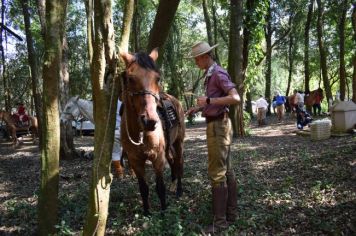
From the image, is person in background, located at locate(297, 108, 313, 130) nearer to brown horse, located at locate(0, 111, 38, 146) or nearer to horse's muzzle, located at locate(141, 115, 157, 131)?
brown horse, located at locate(0, 111, 38, 146)

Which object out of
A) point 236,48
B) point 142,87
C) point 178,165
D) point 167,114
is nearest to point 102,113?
point 142,87

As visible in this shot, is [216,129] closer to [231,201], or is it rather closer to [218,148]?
[218,148]

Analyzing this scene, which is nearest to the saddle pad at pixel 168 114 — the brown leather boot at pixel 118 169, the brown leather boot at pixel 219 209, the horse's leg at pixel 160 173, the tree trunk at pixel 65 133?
the horse's leg at pixel 160 173

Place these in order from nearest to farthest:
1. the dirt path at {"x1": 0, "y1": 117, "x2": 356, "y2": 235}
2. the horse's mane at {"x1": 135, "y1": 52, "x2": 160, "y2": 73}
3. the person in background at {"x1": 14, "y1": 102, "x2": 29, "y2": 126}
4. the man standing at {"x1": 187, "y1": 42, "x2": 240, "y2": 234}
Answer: the horse's mane at {"x1": 135, "y1": 52, "x2": 160, "y2": 73}, the man standing at {"x1": 187, "y1": 42, "x2": 240, "y2": 234}, the dirt path at {"x1": 0, "y1": 117, "x2": 356, "y2": 235}, the person in background at {"x1": 14, "y1": 102, "x2": 29, "y2": 126}

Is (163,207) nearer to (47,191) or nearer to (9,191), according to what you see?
(47,191)

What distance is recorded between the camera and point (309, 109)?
28781mm

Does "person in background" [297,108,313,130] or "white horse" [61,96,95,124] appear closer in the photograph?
"white horse" [61,96,95,124]

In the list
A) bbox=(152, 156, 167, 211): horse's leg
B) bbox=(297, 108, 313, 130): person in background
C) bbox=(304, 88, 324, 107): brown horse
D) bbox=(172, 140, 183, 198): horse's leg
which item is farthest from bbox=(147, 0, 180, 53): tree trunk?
bbox=(304, 88, 324, 107): brown horse

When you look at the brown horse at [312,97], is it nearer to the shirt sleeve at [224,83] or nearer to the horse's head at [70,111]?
the horse's head at [70,111]

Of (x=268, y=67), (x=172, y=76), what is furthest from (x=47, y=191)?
(x=268, y=67)

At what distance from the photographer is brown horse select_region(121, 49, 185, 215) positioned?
4.86m

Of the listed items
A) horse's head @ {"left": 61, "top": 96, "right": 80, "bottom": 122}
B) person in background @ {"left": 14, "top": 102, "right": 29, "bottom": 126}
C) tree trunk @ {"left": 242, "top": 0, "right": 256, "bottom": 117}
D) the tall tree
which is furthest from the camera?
person in background @ {"left": 14, "top": 102, "right": 29, "bottom": 126}

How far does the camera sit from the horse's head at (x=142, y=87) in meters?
4.73

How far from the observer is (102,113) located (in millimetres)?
4547
